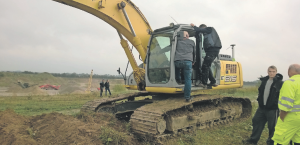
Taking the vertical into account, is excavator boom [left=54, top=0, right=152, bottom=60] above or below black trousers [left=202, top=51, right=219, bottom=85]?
above

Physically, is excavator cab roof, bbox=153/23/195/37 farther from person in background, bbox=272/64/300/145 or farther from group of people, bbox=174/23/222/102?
person in background, bbox=272/64/300/145

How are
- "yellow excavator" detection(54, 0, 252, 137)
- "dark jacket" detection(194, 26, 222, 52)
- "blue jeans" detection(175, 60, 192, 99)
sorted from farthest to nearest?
"dark jacket" detection(194, 26, 222, 52) < "blue jeans" detection(175, 60, 192, 99) < "yellow excavator" detection(54, 0, 252, 137)

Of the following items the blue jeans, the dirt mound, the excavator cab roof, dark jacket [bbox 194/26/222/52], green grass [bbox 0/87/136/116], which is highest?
the excavator cab roof

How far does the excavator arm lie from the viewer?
5.70m

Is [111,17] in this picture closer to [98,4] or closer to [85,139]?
[98,4]

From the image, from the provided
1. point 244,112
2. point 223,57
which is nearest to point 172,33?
point 223,57

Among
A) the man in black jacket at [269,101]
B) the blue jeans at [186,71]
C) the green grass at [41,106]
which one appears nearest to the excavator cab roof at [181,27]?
the blue jeans at [186,71]

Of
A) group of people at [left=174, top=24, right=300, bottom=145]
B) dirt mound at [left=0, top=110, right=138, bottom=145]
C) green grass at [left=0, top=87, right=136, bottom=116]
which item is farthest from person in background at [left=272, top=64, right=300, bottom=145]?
green grass at [left=0, top=87, right=136, bottom=116]

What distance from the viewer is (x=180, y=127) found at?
Result: 533 cm

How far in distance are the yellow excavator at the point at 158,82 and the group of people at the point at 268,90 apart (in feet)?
0.69

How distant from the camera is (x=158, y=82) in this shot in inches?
228

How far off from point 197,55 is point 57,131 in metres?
3.79

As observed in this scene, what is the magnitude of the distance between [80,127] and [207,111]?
3414 mm

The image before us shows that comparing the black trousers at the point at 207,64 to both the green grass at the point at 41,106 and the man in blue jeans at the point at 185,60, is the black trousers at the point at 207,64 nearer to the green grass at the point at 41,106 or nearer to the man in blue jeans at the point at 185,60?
the man in blue jeans at the point at 185,60
